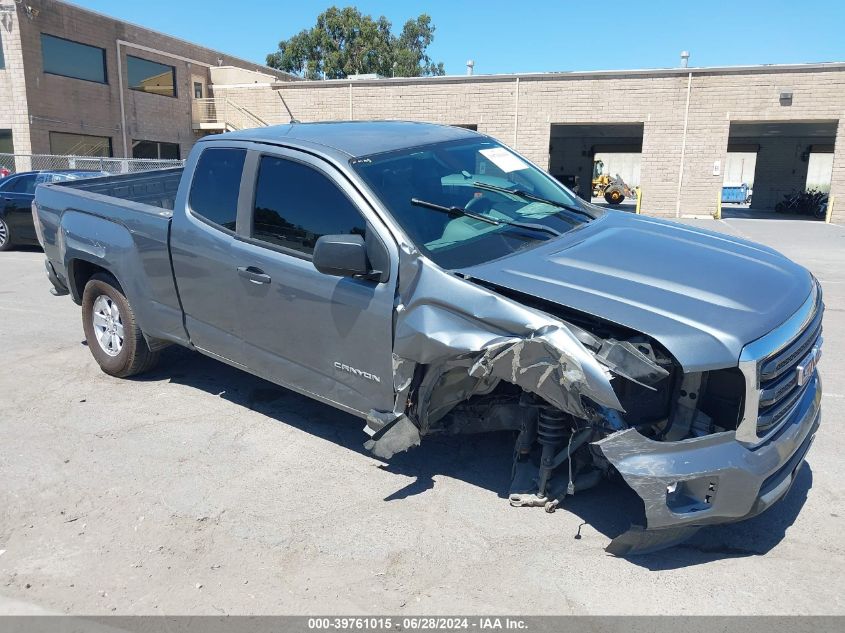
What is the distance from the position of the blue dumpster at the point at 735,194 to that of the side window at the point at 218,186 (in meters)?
47.3

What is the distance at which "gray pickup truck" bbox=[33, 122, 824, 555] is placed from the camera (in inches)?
115

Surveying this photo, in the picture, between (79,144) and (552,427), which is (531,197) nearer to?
(552,427)

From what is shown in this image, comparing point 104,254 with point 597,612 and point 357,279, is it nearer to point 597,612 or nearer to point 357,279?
point 357,279

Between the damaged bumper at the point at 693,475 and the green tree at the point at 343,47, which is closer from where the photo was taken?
the damaged bumper at the point at 693,475

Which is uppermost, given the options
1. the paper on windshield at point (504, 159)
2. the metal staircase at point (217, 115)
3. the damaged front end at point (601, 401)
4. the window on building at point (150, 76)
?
the window on building at point (150, 76)

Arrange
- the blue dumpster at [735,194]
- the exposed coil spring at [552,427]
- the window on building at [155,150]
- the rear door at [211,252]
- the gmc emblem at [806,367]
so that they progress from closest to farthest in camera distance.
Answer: the gmc emblem at [806,367] < the exposed coil spring at [552,427] < the rear door at [211,252] < the window on building at [155,150] < the blue dumpster at [735,194]

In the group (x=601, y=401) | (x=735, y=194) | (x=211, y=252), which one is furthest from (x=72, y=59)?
(x=735, y=194)

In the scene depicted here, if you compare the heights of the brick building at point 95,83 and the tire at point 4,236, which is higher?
the brick building at point 95,83

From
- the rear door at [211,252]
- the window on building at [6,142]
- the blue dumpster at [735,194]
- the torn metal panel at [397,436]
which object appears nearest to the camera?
the torn metal panel at [397,436]

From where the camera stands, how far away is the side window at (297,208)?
392 centimetres

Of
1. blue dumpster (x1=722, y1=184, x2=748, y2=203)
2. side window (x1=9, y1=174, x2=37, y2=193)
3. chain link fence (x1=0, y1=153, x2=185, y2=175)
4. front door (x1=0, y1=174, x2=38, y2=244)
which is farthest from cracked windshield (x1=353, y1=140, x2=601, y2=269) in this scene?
blue dumpster (x1=722, y1=184, x2=748, y2=203)

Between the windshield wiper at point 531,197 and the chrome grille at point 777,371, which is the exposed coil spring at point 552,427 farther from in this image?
the windshield wiper at point 531,197

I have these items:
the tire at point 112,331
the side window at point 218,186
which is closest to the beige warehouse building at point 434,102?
the tire at point 112,331
